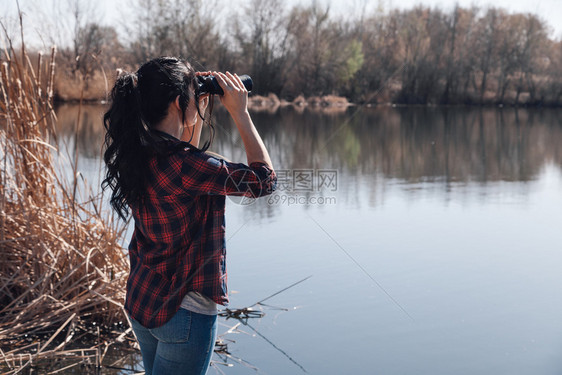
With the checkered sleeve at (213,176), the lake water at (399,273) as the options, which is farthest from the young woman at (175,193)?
the lake water at (399,273)

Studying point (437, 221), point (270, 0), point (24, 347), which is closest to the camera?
point (24, 347)

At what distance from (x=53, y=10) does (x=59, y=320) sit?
149 cm

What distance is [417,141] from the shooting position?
39.1 feet

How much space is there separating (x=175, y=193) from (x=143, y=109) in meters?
0.19

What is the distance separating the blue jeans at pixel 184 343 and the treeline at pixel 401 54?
69.4 feet

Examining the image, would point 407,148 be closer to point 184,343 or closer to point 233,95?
point 233,95

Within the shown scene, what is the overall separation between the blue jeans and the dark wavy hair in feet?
0.93

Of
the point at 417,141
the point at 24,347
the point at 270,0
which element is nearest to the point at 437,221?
the point at 24,347

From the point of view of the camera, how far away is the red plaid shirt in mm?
1303

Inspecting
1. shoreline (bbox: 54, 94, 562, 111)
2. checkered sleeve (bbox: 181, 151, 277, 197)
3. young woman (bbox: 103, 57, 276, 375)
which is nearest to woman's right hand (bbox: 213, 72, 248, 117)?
young woman (bbox: 103, 57, 276, 375)

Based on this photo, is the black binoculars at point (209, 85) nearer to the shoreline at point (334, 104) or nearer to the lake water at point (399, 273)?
the lake water at point (399, 273)

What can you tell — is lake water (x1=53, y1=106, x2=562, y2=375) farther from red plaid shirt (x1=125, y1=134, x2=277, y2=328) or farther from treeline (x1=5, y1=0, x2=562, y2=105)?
treeline (x1=5, y1=0, x2=562, y2=105)

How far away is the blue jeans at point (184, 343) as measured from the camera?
1329 mm

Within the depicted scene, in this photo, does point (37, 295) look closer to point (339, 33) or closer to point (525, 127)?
point (525, 127)
